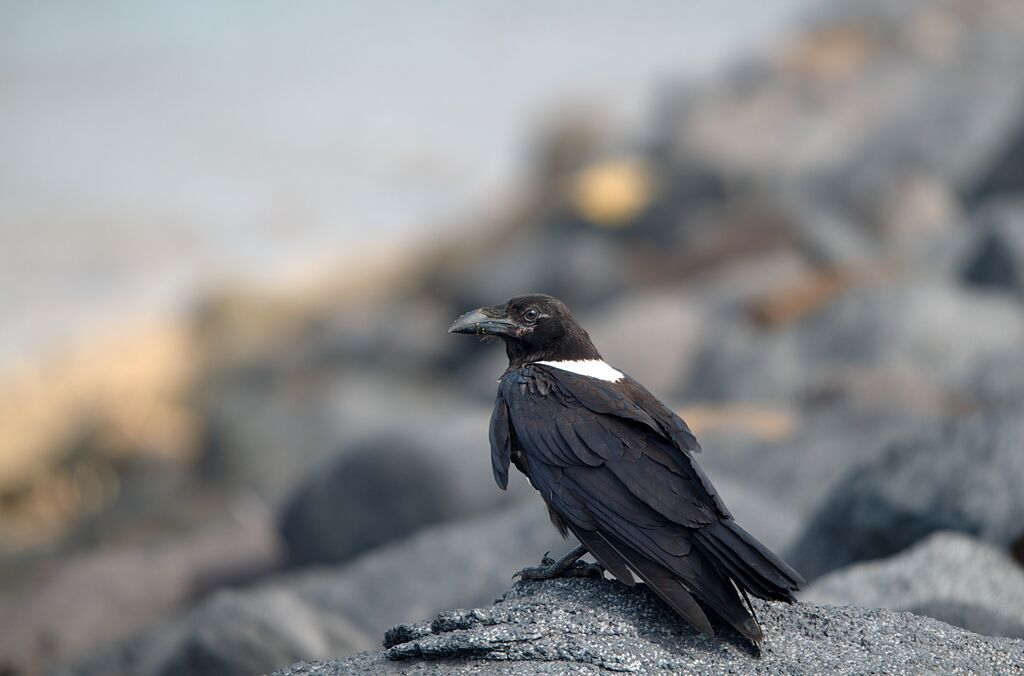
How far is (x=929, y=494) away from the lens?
6.91 meters

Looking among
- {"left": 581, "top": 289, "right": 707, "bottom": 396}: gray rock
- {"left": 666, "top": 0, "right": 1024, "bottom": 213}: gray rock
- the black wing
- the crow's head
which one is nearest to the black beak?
the crow's head

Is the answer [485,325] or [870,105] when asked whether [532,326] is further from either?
[870,105]

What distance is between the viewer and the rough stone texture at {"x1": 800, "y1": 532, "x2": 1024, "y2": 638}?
5898 millimetres

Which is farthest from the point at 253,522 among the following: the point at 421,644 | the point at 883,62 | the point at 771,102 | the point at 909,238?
the point at 883,62

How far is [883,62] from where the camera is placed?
23906 millimetres

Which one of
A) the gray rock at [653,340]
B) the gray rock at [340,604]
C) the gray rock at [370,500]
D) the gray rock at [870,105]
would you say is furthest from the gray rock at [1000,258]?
the gray rock at [340,604]

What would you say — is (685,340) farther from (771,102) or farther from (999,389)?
(771,102)

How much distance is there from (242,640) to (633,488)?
140 inches

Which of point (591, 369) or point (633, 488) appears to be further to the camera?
point (591, 369)

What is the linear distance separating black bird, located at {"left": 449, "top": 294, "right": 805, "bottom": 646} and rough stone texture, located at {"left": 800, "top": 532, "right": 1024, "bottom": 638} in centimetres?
→ 158

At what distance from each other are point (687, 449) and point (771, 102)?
19.4 metres

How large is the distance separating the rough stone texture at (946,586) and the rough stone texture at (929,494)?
0.28 meters

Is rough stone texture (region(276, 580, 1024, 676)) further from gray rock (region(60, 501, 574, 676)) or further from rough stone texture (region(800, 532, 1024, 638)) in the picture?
gray rock (region(60, 501, 574, 676))

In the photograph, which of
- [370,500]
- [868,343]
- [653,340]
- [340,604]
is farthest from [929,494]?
[653,340]
